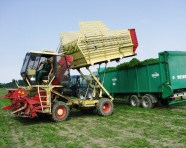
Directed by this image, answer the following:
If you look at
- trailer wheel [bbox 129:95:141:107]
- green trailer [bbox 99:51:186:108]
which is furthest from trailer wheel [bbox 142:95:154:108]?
trailer wheel [bbox 129:95:141:107]

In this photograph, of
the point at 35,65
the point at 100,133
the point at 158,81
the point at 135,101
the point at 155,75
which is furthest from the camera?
the point at 135,101

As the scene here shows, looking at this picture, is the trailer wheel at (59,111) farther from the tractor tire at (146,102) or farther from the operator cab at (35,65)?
the tractor tire at (146,102)

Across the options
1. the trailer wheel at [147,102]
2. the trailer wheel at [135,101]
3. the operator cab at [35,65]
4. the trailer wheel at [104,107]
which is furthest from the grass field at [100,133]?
the trailer wheel at [135,101]

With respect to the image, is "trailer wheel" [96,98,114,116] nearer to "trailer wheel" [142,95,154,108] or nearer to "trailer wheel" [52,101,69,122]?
"trailer wheel" [52,101,69,122]

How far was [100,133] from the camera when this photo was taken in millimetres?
8273

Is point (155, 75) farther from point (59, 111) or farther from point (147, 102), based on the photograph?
point (59, 111)

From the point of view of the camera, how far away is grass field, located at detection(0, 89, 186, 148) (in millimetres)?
7094

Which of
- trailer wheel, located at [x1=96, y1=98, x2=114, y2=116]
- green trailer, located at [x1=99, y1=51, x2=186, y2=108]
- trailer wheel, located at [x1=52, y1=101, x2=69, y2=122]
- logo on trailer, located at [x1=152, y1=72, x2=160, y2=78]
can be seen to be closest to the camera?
trailer wheel, located at [x1=52, y1=101, x2=69, y2=122]

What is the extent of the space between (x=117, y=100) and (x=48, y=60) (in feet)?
30.0

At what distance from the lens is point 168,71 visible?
1275 cm

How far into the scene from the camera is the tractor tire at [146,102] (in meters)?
13.7

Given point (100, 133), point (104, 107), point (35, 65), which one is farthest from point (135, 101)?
point (100, 133)

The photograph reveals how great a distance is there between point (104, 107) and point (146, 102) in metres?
2.87

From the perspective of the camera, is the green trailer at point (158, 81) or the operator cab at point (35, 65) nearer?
the operator cab at point (35, 65)
